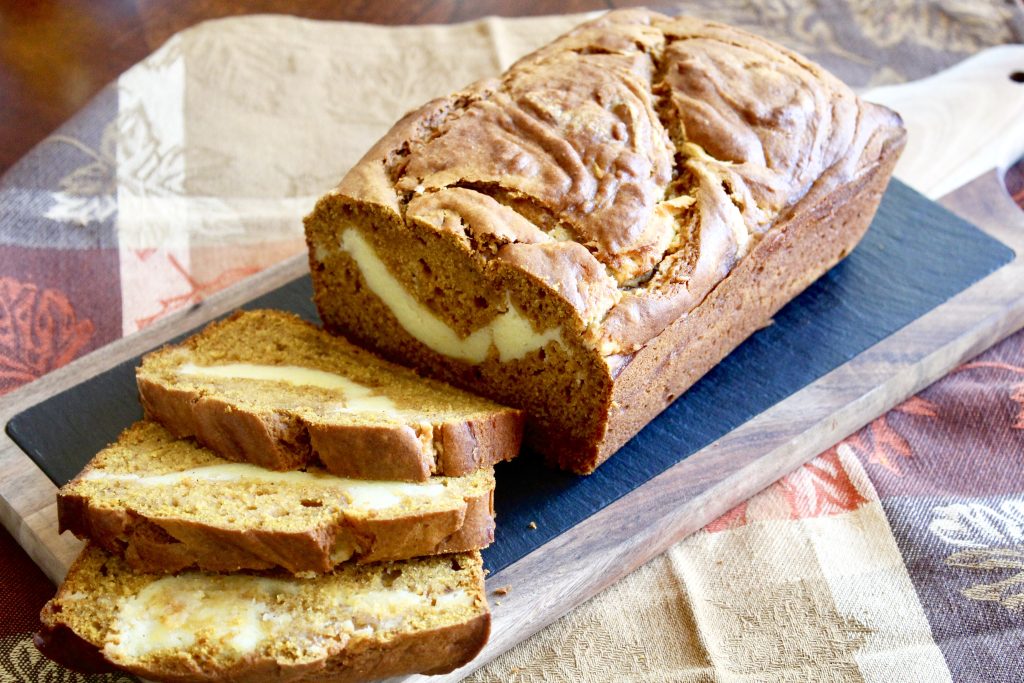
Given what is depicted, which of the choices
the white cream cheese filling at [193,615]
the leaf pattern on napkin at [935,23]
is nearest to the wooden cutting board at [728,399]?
the white cream cheese filling at [193,615]

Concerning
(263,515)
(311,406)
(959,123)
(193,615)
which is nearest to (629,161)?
(311,406)

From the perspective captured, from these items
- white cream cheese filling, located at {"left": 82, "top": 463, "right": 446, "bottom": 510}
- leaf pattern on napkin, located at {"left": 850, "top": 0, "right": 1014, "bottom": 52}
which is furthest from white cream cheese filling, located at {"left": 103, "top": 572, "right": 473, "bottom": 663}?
leaf pattern on napkin, located at {"left": 850, "top": 0, "right": 1014, "bottom": 52}

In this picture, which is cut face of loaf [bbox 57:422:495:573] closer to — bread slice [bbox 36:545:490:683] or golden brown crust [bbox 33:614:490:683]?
bread slice [bbox 36:545:490:683]

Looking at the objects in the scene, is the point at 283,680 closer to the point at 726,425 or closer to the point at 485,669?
the point at 485,669

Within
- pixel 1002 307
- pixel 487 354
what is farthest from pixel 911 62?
pixel 487 354

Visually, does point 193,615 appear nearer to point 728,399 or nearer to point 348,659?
point 348,659

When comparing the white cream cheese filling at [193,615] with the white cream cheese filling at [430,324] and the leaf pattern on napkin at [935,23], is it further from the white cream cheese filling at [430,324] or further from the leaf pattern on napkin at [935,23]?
the leaf pattern on napkin at [935,23]
